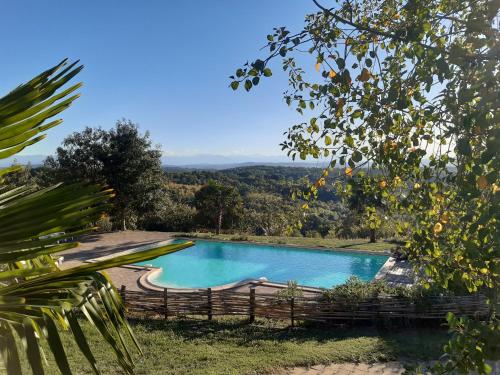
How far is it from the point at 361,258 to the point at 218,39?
902 cm

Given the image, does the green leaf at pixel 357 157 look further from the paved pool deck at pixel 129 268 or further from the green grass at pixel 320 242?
the green grass at pixel 320 242

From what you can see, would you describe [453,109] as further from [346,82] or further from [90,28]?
[90,28]

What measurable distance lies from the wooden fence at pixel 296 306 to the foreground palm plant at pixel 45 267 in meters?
6.09

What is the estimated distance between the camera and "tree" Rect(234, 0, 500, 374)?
126 cm

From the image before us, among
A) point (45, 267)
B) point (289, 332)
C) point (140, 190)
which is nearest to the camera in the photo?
point (45, 267)

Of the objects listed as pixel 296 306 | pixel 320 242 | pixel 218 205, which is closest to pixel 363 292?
pixel 296 306

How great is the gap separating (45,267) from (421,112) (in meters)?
1.62

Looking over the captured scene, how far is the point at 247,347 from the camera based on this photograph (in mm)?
5668

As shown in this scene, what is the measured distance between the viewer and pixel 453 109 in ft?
4.70

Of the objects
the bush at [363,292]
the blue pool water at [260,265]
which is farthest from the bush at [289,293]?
the blue pool water at [260,265]

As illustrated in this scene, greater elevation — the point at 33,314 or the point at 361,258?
the point at 33,314

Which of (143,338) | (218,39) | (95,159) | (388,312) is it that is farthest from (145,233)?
(388,312)

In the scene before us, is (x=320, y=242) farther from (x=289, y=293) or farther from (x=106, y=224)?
(x=106, y=224)

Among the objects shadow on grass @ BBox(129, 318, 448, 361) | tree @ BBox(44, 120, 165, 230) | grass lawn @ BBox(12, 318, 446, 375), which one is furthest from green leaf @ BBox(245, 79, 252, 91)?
tree @ BBox(44, 120, 165, 230)
